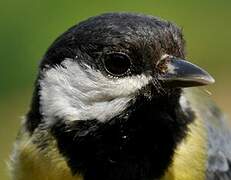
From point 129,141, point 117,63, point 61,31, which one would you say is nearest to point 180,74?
point 117,63

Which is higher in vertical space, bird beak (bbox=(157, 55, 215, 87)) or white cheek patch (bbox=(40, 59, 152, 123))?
bird beak (bbox=(157, 55, 215, 87))

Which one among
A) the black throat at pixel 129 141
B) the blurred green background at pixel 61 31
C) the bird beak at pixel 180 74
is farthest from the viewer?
the blurred green background at pixel 61 31

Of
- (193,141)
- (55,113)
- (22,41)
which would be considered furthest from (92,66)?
(22,41)

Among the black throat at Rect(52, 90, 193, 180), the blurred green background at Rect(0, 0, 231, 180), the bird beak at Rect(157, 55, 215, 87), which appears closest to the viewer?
the bird beak at Rect(157, 55, 215, 87)

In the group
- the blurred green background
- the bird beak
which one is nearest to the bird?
the bird beak

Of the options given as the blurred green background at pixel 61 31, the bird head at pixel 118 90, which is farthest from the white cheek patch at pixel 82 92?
the blurred green background at pixel 61 31

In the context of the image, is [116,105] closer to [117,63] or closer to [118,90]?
[118,90]

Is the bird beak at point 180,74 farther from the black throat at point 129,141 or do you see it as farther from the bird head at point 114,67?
the black throat at point 129,141

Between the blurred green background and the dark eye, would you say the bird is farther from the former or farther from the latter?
the blurred green background
